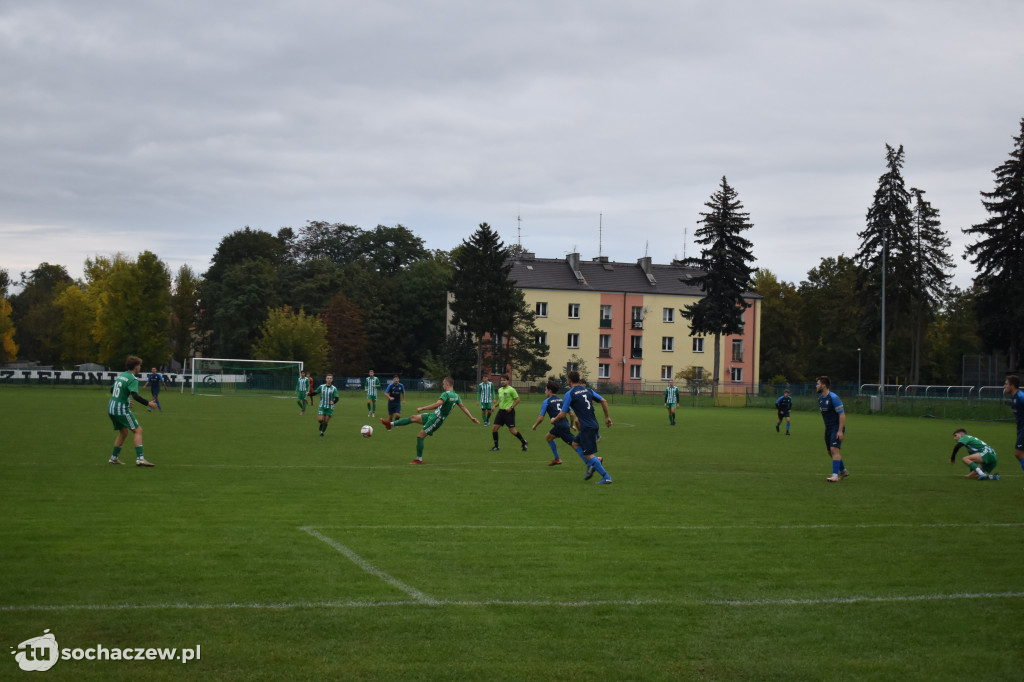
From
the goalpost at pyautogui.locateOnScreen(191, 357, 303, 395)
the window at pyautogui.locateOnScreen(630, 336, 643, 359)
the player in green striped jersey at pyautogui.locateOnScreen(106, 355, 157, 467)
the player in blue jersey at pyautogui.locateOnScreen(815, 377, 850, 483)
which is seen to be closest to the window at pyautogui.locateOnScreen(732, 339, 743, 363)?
the window at pyautogui.locateOnScreen(630, 336, 643, 359)

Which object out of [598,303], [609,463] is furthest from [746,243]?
[609,463]

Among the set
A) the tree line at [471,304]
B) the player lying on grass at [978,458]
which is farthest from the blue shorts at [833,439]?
the tree line at [471,304]

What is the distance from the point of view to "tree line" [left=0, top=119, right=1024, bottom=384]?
2648 inches

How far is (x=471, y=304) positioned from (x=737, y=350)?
92.8 feet

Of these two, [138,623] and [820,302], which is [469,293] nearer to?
[820,302]

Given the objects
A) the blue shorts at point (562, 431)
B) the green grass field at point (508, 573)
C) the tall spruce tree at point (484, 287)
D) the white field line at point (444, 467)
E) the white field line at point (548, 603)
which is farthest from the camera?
the tall spruce tree at point (484, 287)

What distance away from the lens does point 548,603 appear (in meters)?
7.40

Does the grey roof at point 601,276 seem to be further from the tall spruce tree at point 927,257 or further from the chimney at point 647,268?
the tall spruce tree at point 927,257

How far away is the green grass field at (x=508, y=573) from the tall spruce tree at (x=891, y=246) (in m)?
53.9

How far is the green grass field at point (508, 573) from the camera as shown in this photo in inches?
238

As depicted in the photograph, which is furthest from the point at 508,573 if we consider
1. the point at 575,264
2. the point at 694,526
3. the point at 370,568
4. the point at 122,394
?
the point at 575,264

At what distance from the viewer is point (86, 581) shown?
25.3ft

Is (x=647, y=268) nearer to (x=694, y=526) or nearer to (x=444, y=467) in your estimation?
(x=444, y=467)

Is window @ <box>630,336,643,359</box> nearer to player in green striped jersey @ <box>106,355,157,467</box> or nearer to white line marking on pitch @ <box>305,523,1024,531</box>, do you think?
player in green striped jersey @ <box>106,355,157,467</box>
